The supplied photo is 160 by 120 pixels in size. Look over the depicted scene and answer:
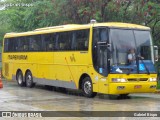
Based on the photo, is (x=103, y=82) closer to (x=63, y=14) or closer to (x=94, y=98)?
(x=94, y=98)

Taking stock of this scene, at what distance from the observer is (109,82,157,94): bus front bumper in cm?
1603

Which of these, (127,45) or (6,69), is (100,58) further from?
(6,69)

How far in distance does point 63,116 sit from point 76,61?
6.65 meters

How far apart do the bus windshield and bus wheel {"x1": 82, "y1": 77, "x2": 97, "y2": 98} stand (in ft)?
5.84

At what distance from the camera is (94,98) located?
17062 mm

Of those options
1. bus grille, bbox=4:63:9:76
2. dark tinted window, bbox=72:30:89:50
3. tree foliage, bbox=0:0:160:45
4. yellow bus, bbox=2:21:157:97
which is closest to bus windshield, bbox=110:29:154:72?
yellow bus, bbox=2:21:157:97

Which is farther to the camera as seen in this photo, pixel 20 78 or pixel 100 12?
pixel 20 78

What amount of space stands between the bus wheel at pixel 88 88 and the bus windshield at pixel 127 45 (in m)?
1.78

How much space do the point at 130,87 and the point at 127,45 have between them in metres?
1.75

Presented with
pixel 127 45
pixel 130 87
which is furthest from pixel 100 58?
pixel 130 87

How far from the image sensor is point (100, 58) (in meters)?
16.6

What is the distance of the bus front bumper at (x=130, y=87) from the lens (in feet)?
52.6

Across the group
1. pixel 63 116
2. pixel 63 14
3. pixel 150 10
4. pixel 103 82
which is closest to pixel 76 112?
pixel 63 116

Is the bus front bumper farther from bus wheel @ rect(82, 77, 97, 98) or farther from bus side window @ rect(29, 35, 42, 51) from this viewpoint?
bus side window @ rect(29, 35, 42, 51)
